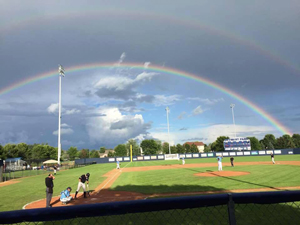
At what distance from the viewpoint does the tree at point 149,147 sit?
137750mm

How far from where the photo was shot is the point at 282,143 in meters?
136

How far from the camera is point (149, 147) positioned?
140 meters

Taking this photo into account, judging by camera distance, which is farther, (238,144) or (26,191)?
(238,144)

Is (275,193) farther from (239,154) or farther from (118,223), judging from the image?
(239,154)

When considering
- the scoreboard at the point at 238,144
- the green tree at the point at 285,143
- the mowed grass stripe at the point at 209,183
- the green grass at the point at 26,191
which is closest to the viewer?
the green grass at the point at 26,191

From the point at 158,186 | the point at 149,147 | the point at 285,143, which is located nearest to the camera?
the point at 158,186

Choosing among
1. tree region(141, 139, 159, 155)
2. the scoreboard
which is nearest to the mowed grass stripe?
the scoreboard

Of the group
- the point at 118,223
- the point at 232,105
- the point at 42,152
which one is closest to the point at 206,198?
the point at 118,223

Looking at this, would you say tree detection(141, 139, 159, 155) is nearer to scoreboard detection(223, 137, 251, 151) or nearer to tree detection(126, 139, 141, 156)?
tree detection(126, 139, 141, 156)

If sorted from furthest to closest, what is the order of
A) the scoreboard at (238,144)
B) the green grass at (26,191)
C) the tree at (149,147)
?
the tree at (149,147)
the scoreboard at (238,144)
the green grass at (26,191)

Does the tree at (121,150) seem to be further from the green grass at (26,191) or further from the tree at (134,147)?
the green grass at (26,191)

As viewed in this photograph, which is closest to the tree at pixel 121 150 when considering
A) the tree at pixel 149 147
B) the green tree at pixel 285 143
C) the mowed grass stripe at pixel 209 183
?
the tree at pixel 149 147

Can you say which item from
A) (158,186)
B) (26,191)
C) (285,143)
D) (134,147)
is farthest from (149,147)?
(158,186)

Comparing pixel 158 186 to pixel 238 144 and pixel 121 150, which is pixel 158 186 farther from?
pixel 121 150
